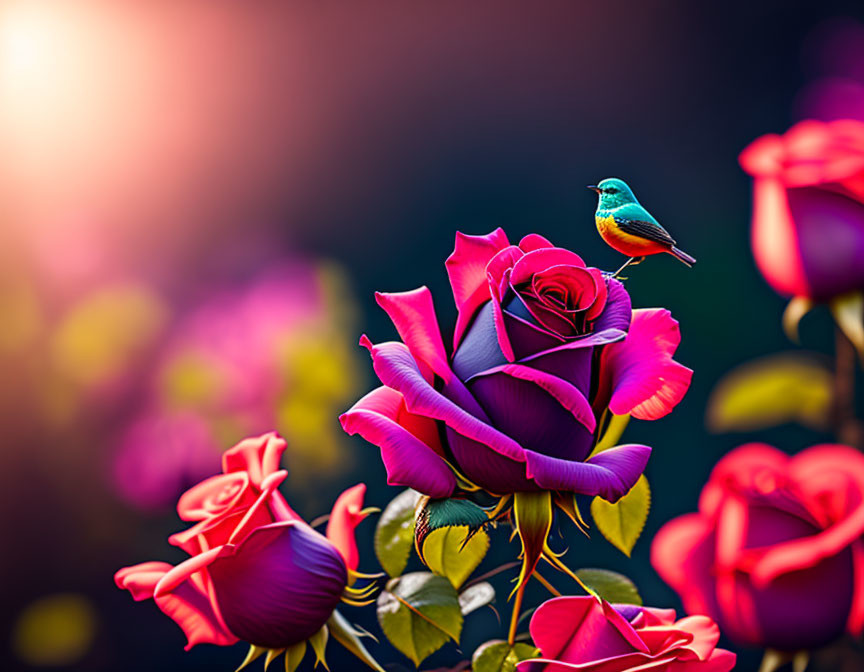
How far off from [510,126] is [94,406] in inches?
17.0

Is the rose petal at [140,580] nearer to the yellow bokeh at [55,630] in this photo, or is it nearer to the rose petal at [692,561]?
the rose petal at [692,561]

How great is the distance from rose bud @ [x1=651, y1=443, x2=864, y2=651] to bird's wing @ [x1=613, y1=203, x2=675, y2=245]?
123 millimetres

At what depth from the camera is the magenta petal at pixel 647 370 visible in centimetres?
20

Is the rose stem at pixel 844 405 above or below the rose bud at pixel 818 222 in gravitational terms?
below

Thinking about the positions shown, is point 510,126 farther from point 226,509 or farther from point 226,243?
point 226,509

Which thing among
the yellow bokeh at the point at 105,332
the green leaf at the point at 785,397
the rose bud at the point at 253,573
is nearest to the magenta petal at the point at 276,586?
the rose bud at the point at 253,573

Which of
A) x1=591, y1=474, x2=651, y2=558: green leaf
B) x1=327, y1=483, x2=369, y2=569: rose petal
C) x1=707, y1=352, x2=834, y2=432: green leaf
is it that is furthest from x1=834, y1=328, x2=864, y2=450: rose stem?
x1=327, y1=483, x2=369, y2=569: rose petal

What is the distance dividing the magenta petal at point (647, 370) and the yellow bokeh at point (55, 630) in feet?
1.96

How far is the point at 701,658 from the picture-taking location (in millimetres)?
221

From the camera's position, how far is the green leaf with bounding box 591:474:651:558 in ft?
0.95

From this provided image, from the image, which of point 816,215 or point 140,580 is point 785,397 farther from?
point 140,580

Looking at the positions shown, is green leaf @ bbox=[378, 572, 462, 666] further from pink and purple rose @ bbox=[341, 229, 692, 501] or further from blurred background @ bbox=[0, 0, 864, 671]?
blurred background @ bbox=[0, 0, 864, 671]

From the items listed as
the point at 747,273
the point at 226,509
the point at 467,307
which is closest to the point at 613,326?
the point at 467,307

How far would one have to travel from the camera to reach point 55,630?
641 mm
